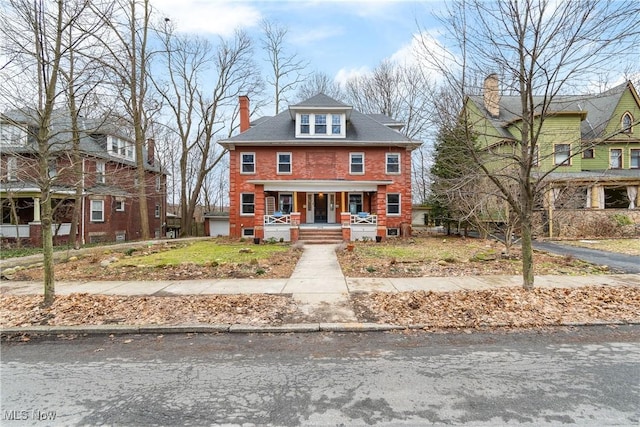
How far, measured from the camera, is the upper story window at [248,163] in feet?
65.7

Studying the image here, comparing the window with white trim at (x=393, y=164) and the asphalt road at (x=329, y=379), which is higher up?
the window with white trim at (x=393, y=164)

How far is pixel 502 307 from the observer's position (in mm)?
5555

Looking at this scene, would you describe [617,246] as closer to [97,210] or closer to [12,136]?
[12,136]

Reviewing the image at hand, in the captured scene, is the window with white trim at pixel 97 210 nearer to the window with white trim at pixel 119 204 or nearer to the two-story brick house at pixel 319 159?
the window with white trim at pixel 119 204

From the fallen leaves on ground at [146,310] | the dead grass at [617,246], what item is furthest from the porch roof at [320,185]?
the fallen leaves on ground at [146,310]

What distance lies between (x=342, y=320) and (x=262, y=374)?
1924 mm

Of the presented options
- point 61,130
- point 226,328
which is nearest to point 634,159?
point 226,328

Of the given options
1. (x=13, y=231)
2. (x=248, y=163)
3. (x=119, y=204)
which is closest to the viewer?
(x=13, y=231)

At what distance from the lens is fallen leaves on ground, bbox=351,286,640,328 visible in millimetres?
5059

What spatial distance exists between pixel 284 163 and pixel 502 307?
16.3 metres

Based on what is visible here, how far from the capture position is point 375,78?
103 ft

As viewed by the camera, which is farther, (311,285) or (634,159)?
(634,159)

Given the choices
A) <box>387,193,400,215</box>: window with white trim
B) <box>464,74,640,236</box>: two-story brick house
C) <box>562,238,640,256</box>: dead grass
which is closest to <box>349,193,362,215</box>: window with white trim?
<box>387,193,400,215</box>: window with white trim
